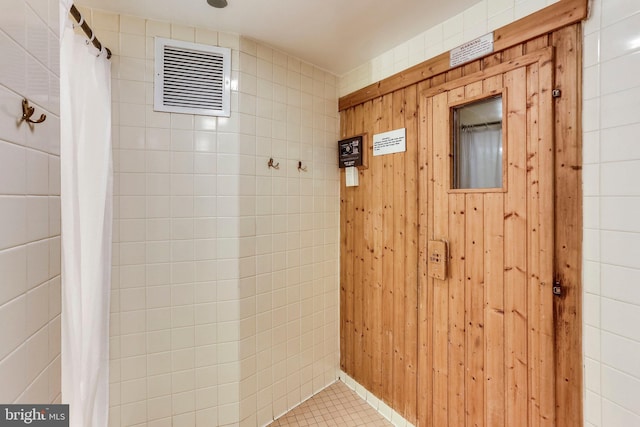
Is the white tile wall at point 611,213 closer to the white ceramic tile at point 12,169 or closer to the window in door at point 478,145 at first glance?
the window in door at point 478,145

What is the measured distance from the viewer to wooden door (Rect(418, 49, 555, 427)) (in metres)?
1.20

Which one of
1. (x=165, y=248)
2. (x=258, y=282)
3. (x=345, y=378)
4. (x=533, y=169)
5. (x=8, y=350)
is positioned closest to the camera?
Result: (x=8, y=350)

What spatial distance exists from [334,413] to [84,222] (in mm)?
1891

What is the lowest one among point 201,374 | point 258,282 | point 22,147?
point 201,374

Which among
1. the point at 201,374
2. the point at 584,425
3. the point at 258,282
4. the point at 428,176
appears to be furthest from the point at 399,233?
the point at 201,374

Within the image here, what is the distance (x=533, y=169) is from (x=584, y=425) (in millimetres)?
1048

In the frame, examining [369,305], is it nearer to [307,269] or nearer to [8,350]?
[307,269]

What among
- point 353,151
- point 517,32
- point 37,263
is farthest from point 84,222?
point 517,32

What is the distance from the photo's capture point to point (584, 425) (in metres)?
1.10

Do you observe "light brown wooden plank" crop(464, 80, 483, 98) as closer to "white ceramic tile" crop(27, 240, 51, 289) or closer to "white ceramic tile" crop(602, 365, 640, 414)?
"white ceramic tile" crop(602, 365, 640, 414)

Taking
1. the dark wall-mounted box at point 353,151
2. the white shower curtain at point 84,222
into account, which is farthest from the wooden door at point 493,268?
the white shower curtain at point 84,222

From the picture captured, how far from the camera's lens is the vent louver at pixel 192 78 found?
61.4 inches

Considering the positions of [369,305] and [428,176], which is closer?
[428,176]

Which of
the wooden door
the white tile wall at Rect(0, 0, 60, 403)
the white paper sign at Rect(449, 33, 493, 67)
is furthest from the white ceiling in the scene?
the white tile wall at Rect(0, 0, 60, 403)
